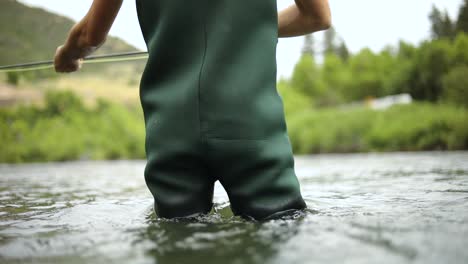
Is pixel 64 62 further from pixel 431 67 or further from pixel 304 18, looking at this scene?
pixel 431 67

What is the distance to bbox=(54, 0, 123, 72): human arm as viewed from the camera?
150 cm

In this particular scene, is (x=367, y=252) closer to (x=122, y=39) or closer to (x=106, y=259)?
(x=106, y=259)

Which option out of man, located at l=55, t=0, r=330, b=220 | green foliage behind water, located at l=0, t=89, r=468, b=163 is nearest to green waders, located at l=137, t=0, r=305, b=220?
man, located at l=55, t=0, r=330, b=220

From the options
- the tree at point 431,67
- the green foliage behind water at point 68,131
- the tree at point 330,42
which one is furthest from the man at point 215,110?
the tree at point 330,42

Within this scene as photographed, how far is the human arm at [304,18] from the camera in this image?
1.55 meters

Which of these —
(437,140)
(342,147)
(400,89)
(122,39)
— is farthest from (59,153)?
(122,39)

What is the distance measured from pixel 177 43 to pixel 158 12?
0.13 m

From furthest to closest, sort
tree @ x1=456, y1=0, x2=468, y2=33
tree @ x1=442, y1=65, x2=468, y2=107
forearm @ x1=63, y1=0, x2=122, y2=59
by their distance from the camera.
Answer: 1. tree @ x1=442, y1=65, x2=468, y2=107
2. tree @ x1=456, y1=0, x2=468, y2=33
3. forearm @ x1=63, y1=0, x2=122, y2=59

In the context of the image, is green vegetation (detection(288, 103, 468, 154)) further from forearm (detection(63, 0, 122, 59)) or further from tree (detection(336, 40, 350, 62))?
tree (detection(336, 40, 350, 62))

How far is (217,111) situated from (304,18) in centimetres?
53

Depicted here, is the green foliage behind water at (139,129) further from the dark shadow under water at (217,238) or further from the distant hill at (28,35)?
the dark shadow under water at (217,238)

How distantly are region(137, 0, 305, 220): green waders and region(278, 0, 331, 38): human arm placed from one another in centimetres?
18

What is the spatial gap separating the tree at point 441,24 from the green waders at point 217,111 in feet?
38.2

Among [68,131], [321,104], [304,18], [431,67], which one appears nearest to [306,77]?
[321,104]
